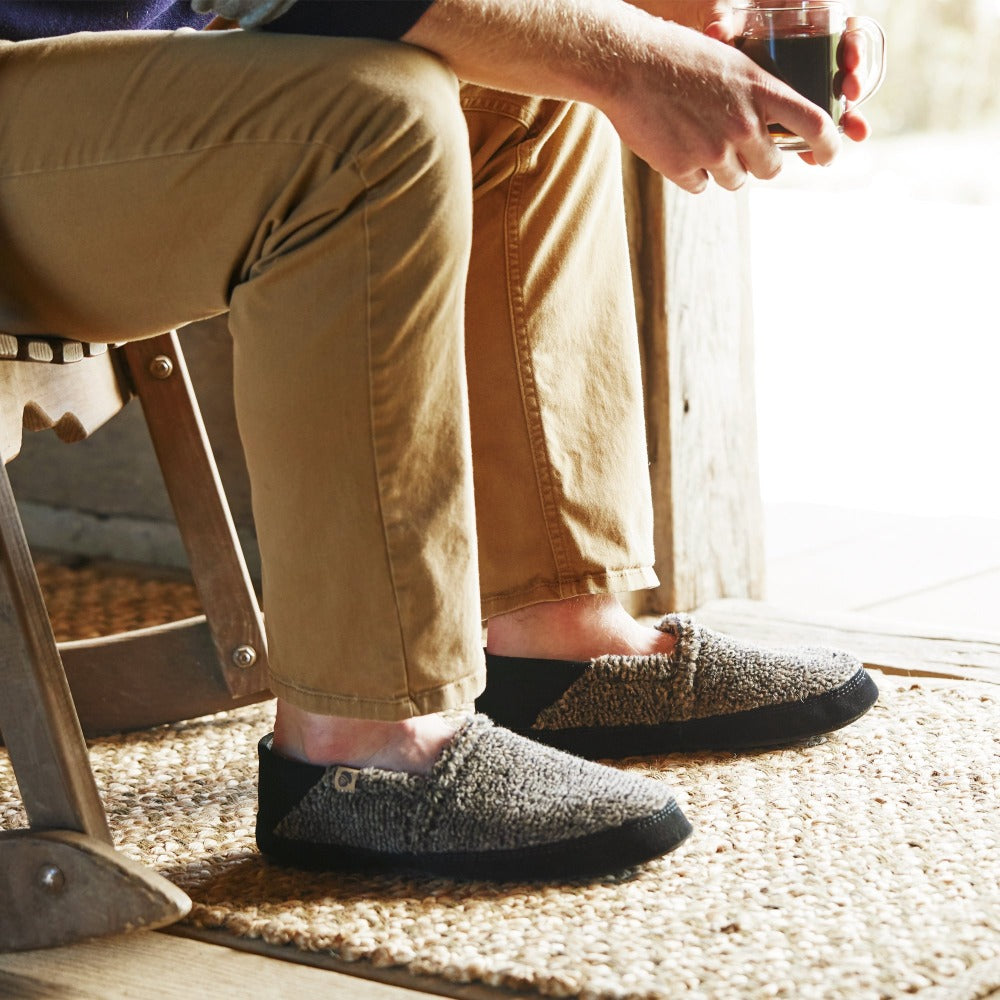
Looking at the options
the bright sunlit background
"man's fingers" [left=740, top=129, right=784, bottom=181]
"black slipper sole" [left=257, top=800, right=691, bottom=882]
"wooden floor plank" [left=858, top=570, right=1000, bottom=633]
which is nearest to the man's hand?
"man's fingers" [left=740, top=129, right=784, bottom=181]

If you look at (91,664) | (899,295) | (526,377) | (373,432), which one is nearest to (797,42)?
(526,377)

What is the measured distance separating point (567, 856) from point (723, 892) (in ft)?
0.37

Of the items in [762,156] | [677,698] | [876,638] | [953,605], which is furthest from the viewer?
[953,605]

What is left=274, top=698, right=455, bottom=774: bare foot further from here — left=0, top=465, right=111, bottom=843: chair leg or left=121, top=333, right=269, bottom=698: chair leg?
left=121, top=333, right=269, bottom=698: chair leg

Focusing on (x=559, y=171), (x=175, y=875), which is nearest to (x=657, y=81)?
(x=559, y=171)

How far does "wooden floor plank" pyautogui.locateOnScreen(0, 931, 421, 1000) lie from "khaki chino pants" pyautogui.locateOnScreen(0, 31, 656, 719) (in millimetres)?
175

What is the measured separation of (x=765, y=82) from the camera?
1.06 metres

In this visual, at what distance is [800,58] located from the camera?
113 centimetres

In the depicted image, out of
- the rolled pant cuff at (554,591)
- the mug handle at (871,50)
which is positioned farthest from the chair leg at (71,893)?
the mug handle at (871,50)

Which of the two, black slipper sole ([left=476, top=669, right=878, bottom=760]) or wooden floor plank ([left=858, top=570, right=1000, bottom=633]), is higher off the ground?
black slipper sole ([left=476, top=669, right=878, bottom=760])

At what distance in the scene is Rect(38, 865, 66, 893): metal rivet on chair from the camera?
1.00m

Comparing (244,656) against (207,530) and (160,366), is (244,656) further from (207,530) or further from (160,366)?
(160,366)

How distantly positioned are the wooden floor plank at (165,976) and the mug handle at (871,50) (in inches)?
31.1

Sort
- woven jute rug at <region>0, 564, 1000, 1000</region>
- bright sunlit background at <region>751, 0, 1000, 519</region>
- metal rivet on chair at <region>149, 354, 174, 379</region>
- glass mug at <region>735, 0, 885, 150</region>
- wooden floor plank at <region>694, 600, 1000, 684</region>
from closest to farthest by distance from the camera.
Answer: woven jute rug at <region>0, 564, 1000, 1000</region>
glass mug at <region>735, 0, 885, 150</region>
metal rivet on chair at <region>149, 354, 174, 379</region>
wooden floor plank at <region>694, 600, 1000, 684</region>
bright sunlit background at <region>751, 0, 1000, 519</region>
